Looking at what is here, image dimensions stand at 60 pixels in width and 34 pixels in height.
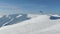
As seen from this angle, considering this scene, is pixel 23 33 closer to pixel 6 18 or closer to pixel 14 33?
Result: pixel 14 33

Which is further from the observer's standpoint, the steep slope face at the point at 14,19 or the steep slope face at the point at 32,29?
the steep slope face at the point at 14,19

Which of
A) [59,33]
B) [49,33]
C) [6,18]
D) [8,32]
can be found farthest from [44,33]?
[6,18]

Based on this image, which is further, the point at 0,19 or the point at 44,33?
the point at 0,19

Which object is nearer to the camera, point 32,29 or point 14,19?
point 32,29

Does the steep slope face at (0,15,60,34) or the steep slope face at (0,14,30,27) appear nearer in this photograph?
the steep slope face at (0,15,60,34)

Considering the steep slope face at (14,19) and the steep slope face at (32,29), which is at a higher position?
the steep slope face at (14,19)

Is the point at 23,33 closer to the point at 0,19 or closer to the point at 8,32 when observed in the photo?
the point at 8,32

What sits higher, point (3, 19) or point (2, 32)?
point (3, 19)

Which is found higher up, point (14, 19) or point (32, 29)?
point (14, 19)

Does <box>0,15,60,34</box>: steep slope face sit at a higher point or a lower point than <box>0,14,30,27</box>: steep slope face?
lower
